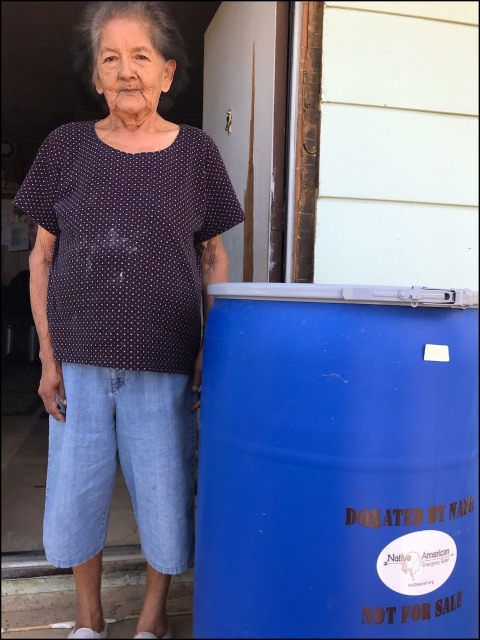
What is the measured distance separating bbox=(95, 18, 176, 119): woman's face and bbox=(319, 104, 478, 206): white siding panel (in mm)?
640

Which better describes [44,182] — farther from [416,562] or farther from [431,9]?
[431,9]

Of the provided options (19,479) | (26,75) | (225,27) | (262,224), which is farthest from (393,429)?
(26,75)

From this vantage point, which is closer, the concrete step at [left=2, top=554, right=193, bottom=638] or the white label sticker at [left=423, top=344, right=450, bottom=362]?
the white label sticker at [left=423, top=344, right=450, bottom=362]

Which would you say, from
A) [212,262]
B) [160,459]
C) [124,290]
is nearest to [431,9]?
[212,262]

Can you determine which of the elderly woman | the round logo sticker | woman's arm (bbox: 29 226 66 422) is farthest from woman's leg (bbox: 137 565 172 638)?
the round logo sticker

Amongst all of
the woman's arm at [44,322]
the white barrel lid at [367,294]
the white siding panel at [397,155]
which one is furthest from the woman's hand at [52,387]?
the white siding panel at [397,155]

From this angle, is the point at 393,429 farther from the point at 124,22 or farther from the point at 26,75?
the point at 26,75

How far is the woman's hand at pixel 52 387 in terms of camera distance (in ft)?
4.37

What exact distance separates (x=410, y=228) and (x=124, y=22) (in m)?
1.08

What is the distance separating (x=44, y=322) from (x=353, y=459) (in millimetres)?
834

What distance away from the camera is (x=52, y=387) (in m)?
1.33

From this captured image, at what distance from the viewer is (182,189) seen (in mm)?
1268

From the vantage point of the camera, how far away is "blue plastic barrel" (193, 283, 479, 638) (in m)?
0.97

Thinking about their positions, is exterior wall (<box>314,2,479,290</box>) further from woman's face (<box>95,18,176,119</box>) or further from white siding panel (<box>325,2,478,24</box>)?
woman's face (<box>95,18,176,119</box>)
